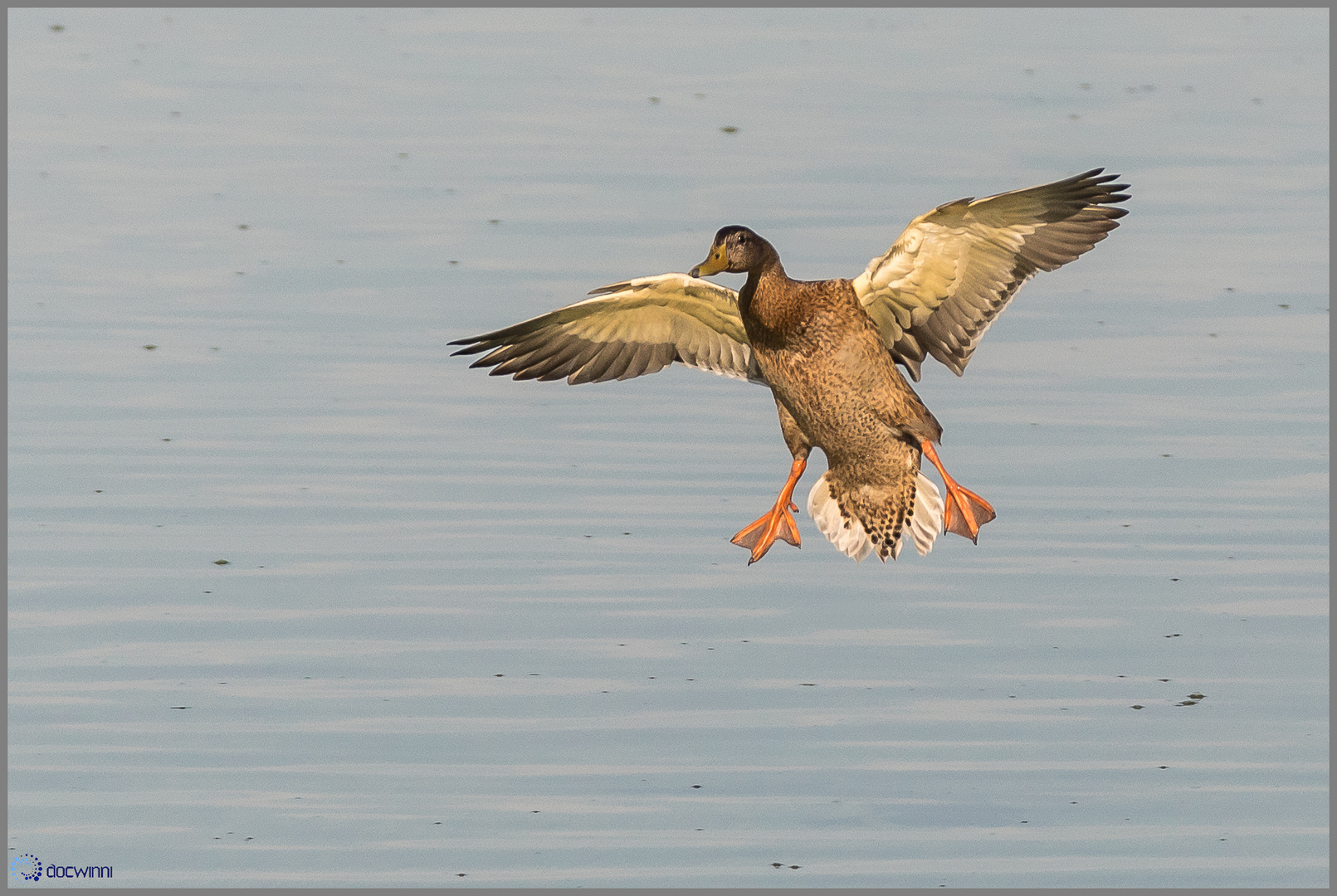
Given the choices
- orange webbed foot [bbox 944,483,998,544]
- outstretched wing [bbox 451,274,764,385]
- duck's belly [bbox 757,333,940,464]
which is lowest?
orange webbed foot [bbox 944,483,998,544]

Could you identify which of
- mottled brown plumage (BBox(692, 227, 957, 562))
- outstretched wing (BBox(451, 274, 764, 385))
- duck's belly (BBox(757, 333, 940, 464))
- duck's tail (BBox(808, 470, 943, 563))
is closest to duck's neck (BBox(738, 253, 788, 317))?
mottled brown plumage (BBox(692, 227, 957, 562))

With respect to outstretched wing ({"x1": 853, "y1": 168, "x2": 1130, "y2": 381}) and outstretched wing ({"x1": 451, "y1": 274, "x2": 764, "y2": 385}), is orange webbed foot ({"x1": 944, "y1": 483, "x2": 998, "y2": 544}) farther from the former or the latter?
outstretched wing ({"x1": 451, "y1": 274, "x2": 764, "y2": 385})

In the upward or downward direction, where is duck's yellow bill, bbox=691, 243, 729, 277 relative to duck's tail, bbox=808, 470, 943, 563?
upward

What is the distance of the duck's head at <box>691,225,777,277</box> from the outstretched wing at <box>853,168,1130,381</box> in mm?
552

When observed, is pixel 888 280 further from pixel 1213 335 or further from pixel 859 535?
pixel 1213 335

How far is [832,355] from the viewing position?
12.8m

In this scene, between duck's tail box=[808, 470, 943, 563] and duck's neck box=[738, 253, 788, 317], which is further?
duck's tail box=[808, 470, 943, 563]

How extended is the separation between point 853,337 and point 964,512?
103cm

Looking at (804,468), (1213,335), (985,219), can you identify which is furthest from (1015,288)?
(1213,335)

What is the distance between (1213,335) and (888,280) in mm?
4984

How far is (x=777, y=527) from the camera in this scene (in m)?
13.7

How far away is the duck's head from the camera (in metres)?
12.6

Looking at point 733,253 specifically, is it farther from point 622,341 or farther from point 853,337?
point 622,341

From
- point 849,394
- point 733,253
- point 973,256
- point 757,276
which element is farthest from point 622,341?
point 973,256
